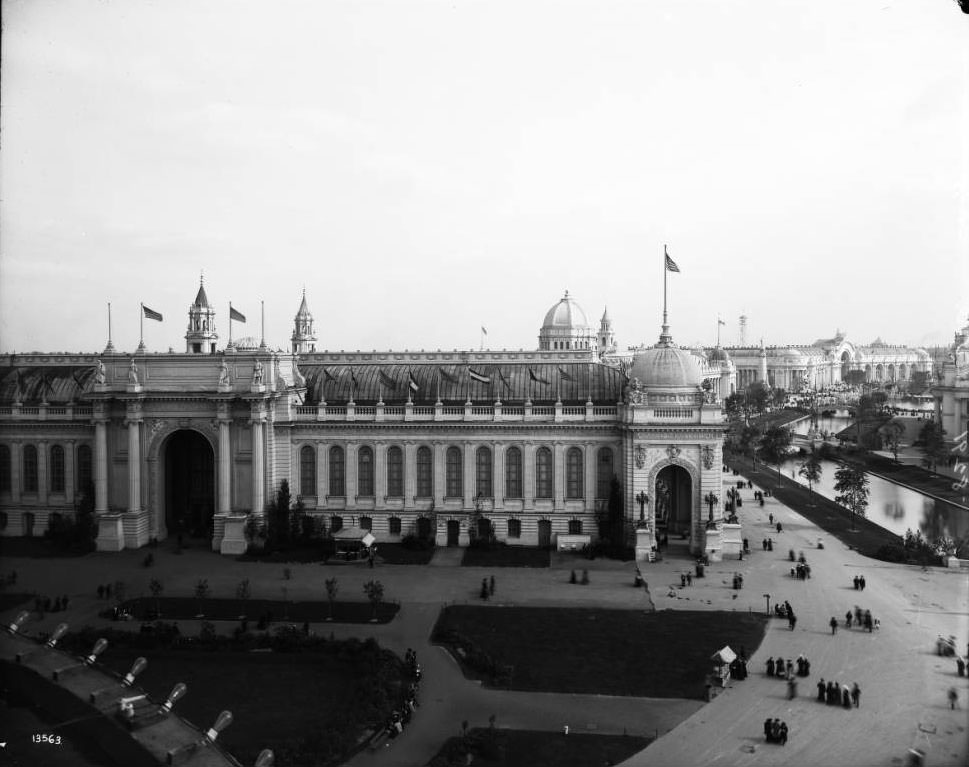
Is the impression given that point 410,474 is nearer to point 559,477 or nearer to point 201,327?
point 559,477

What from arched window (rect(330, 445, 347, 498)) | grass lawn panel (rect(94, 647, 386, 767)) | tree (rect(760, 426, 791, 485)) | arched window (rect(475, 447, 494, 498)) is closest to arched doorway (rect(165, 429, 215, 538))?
arched window (rect(330, 445, 347, 498))

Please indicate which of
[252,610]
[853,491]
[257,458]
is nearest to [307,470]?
[257,458]

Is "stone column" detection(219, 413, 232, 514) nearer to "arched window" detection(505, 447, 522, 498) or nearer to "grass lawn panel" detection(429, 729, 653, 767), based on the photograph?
"arched window" detection(505, 447, 522, 498)

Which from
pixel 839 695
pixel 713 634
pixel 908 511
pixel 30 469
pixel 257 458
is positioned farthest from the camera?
pixel 908 511

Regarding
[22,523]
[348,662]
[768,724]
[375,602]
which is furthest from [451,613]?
[22,523]

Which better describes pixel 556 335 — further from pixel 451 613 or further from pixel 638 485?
pixel 451 613

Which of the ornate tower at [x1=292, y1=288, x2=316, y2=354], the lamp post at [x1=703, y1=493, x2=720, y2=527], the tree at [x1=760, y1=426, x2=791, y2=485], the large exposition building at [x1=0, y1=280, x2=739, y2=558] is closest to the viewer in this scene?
the lamp post at [x1=703, y1=493, x2=720, y2=527]
